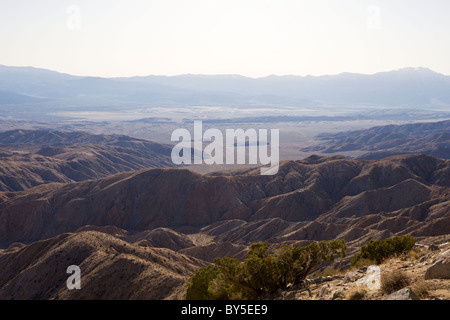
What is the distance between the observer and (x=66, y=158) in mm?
116750

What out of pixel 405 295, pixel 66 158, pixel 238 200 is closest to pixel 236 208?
pixel 238 200

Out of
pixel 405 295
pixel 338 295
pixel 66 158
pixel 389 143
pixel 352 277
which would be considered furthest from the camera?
pixel 389 143

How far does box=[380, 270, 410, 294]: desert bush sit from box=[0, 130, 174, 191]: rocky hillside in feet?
300

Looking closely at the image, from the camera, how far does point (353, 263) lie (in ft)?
73.6

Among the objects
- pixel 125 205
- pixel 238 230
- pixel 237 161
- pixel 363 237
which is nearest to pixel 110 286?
pixel 363 237

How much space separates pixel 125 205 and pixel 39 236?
551 inches

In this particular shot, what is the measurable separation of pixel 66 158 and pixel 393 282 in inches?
4496

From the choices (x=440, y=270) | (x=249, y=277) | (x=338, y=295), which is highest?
(x=440, y=270)

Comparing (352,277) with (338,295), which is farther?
(352,277)

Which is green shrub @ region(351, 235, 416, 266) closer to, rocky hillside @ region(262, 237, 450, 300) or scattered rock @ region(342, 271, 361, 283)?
rocky hillside @ region(262, 237, 450, 300)

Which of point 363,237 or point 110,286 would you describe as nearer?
point 110,286

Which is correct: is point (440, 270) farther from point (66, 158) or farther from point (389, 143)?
point (389, 143)

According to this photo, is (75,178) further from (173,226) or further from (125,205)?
(173,226)

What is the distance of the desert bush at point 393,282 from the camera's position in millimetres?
13308
